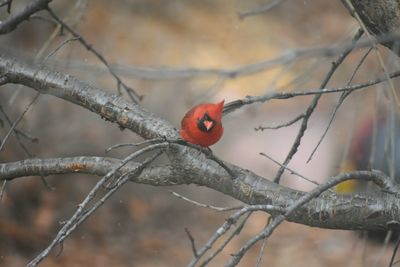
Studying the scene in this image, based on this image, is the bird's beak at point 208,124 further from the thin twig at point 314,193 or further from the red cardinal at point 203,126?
the thin twig at point 314,193

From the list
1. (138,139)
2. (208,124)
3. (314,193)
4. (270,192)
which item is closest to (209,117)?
(208,124)

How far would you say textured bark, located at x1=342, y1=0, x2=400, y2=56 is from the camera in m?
2.49

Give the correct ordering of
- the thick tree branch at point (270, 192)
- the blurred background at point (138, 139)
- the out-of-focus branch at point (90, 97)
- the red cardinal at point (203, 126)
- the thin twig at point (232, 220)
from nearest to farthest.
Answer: the thin twig at point (232, 220)
the thick tree branch at point (270, 192)
the out-of-focus branch at point (90, 97)
the red cardinal at point (203, 126)
the blurred background at point (138, 139)

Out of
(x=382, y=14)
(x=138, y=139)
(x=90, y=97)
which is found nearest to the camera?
(x=382, y=14)

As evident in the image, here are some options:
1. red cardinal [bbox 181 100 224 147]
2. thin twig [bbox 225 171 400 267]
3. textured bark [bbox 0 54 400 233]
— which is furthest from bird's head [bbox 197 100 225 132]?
thin twig [bbox 225 171 400 267]

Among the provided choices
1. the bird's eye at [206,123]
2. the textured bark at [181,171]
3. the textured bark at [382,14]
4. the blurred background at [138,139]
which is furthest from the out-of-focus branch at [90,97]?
the blurred background at [138,139]

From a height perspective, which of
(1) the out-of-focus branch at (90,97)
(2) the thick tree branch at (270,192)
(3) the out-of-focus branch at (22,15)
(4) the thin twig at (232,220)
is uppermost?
(3) the out-of-focus branch at (22,15)

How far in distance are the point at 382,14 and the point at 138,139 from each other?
4.65 meters

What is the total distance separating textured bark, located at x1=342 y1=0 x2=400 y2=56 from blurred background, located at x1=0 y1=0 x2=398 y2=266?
2.31m

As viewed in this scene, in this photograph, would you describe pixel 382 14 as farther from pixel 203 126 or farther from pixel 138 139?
pixel 138 139

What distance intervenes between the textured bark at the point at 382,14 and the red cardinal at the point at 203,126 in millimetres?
686

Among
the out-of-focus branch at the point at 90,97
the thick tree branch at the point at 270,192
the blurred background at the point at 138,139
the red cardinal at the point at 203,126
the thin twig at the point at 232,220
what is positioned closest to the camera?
the thin twig at the point at 232,220

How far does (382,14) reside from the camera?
2.50 metres

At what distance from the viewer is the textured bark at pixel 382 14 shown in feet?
8.16
